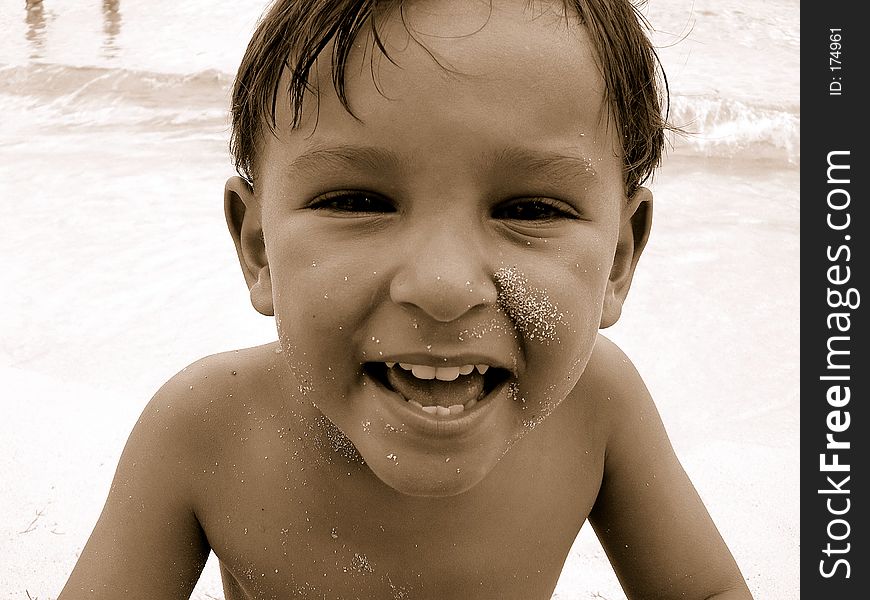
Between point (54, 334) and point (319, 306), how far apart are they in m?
2.88

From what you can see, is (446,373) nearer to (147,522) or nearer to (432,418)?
(432,418)

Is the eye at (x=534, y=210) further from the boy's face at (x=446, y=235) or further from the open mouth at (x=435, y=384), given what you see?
the open mouth at (x=435, y=384)

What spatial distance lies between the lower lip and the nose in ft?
0.51

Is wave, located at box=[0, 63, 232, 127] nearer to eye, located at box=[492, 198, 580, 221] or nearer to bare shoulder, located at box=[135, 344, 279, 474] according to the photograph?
bare shoulder, located at box=[135, 344, 279, 474]

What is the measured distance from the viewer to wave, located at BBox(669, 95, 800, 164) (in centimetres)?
638

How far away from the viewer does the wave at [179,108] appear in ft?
21.5

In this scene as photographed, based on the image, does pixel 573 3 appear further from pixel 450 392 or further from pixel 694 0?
pixel 694 0

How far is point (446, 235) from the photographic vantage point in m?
1.22

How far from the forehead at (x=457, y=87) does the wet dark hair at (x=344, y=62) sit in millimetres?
22

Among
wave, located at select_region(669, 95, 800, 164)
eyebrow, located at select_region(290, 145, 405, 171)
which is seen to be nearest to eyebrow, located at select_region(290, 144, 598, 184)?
eyebrow, located at select_region(290, 145, 405, 171)

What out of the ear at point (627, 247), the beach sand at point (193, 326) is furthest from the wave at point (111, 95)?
the ear at point (627, 247)

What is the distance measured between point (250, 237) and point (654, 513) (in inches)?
38.1

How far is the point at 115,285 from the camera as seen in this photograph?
4.27 meters
